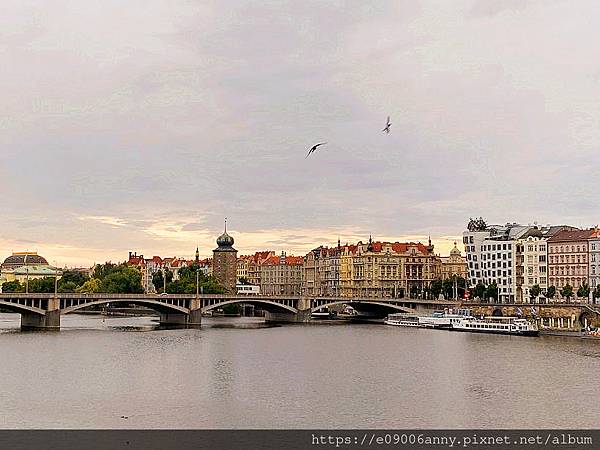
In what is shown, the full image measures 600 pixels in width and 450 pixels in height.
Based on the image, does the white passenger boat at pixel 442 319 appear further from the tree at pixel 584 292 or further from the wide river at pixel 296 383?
the wide river at pixel 296 383

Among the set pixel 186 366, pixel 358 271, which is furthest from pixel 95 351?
pixel 358 271

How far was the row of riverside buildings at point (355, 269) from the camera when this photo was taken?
496ft

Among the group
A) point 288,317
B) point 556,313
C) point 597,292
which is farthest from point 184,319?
point 597,292

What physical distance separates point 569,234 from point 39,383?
81487 millimetres

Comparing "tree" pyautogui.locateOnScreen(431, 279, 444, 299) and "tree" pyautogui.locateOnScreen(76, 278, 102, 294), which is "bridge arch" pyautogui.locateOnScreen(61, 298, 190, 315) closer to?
"tree" pyautogui.locateOnScreen(431, 279, 444, 299)

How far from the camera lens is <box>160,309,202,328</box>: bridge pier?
102 m

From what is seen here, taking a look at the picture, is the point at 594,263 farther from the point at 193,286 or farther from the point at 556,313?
the point at 193,286

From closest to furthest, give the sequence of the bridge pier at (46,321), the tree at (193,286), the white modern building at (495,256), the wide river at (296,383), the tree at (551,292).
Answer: the wide river at (296,383) < the bridge pier at (46,321) < the tree at (551,292) < the white modern building at (495,256) < the tree at (193,286)

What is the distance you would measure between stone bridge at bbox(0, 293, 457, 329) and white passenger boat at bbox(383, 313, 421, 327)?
594 centimetres

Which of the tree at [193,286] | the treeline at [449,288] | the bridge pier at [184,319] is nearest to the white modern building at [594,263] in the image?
the treeline at [449,288]

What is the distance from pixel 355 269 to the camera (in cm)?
15475

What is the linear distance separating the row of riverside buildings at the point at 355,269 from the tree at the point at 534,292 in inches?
1243

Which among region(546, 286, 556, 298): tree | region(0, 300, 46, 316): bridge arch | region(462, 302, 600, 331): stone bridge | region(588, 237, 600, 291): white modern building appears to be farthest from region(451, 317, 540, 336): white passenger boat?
region(0, 300, 46, 316): bridge arch

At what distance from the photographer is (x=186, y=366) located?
56438 mm
